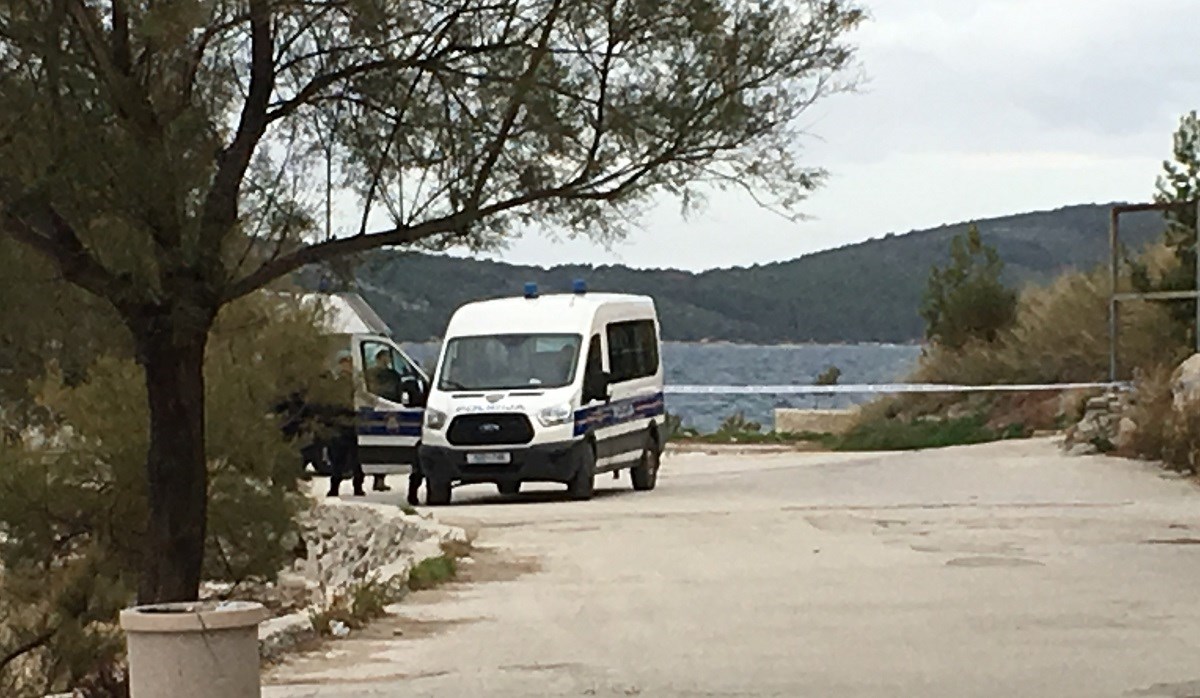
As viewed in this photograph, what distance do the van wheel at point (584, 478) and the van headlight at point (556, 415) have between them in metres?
0.45

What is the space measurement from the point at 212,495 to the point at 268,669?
868cm

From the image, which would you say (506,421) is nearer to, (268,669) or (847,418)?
(268,669)

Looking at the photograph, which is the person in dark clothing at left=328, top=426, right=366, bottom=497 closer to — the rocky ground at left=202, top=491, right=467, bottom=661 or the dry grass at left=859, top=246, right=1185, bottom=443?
the rocky ground at left=202, top=491, right=467, bottom=661

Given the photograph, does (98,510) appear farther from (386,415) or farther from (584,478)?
(386,415)

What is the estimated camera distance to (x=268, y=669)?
1223 cm

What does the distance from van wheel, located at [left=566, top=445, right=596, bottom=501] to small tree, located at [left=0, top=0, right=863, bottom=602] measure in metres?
12.2

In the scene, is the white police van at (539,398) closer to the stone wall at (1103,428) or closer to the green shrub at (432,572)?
the stone wall at (1103,428)

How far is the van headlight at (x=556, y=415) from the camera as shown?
25.5m

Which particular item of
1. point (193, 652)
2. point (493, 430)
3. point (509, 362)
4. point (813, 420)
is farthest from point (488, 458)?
→ point (813, 420)

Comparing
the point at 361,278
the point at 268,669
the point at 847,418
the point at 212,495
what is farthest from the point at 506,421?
the point at 847,418

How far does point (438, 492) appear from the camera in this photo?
2614 centimetres

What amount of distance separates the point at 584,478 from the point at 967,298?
19.7m

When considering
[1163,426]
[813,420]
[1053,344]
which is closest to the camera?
[1163,426]

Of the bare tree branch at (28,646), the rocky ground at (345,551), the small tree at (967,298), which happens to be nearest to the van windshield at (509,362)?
the rocky ground at (345,551)
